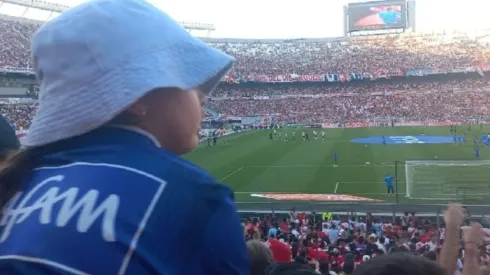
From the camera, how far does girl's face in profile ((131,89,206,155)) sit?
1.31 m

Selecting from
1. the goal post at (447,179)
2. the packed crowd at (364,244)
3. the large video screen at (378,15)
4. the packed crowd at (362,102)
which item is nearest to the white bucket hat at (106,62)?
the packed crowd at (364,244)

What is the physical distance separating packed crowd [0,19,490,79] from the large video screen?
4625 mm

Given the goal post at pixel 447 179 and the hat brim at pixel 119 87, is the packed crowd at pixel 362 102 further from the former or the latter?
the hat brim at pixel 119 87

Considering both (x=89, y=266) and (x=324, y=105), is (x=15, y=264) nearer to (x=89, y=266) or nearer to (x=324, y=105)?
(x=89, y=266)

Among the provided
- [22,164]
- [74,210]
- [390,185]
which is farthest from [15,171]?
[390,185]

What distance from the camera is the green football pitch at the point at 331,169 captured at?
2419 centimetres

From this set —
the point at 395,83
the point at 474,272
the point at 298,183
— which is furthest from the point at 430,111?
the point at 474,272

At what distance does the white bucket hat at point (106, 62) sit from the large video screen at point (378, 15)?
8992 centimetres

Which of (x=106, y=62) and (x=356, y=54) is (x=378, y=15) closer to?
(x=356, y=54)

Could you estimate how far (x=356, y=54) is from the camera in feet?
298

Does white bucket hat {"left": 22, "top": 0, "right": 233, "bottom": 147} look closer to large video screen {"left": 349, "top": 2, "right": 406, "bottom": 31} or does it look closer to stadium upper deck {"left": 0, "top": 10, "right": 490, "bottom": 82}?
stadium upper deck {"left": 0, "top": 10, "right": 490, "bottom": 82}

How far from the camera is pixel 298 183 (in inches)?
1070

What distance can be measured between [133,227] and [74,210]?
13 cm

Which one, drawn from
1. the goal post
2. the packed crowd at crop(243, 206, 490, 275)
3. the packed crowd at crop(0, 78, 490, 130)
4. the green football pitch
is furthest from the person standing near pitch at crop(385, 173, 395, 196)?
the packed crowd at crop(0, 78, 490, 130)
